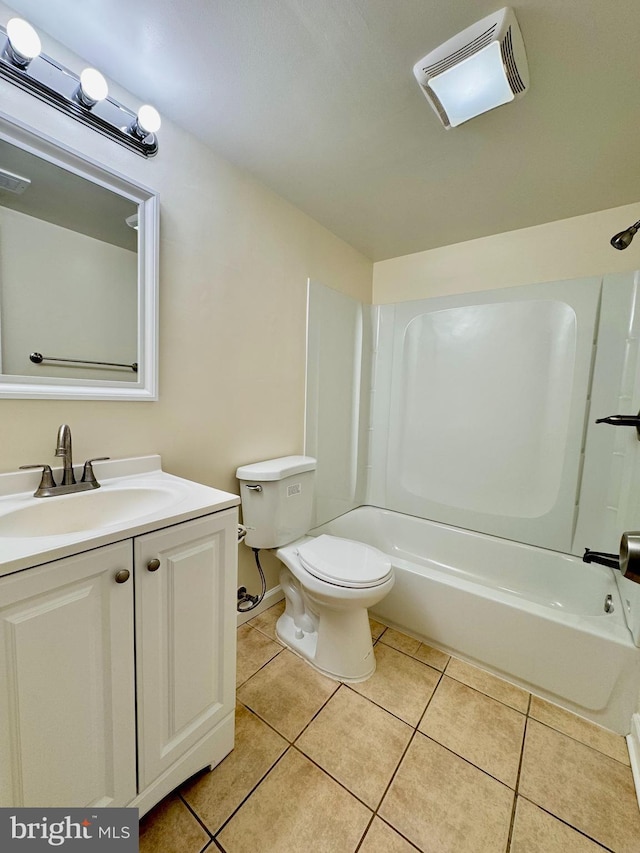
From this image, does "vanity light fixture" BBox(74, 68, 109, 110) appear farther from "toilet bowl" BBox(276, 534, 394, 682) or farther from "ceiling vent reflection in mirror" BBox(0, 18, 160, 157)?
"toilet bowl" BBox(276, 534, 394, 682)

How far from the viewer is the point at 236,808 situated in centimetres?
95

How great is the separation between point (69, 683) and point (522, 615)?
1.56 m

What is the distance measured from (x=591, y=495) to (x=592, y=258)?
1.25 metres

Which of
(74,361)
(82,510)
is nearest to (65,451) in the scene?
(82,510)

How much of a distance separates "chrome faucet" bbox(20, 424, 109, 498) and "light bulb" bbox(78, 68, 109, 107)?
38.6 inches

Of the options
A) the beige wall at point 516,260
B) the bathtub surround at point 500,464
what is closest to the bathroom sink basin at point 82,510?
the bathtub surround at point 500,464

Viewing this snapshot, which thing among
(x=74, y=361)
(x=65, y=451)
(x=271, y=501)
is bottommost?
(x=271, y=501)

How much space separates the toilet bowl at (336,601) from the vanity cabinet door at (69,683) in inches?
29.2

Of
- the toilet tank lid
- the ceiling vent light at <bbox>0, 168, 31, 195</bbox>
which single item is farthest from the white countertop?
the ceiling vent light at <bbox>0, 168, 31, 195</bbox>

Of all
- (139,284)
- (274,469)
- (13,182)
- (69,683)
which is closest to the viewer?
(69,683)

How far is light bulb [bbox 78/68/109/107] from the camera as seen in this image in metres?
0.95

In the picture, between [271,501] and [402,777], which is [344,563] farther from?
[402,777]

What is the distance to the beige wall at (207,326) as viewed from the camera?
1042mm

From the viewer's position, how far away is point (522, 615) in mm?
1387
